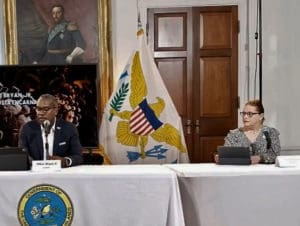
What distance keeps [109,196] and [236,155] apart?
2.79 feet

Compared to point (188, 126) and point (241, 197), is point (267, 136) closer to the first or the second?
point (241, 197)

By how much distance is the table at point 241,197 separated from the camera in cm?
255

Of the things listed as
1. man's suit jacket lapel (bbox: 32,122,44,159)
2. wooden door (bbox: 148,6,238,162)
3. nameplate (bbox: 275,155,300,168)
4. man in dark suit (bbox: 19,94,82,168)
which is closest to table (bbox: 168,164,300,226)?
nameplate (bbox: 275,155,300,168)

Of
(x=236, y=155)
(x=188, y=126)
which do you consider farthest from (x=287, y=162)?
(x=188, y=126)

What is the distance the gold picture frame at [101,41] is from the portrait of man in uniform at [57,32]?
0.05 meters

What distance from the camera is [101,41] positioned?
5180mm

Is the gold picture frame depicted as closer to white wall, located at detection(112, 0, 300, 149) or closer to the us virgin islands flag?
white wall, located at detection(112, 0, 300, 149)

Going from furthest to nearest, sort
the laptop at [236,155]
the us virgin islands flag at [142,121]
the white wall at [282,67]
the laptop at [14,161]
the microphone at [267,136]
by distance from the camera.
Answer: the white wall at [282,67], the us virgin islands flag at [142,121], the microphone at [267,136], the laptop at [236,155], the laptop at [14,161]

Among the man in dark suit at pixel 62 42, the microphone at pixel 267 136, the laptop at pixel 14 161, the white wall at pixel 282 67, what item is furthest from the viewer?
the man in dark suit at pixel 62 42

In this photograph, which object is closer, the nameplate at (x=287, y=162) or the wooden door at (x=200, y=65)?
the nameplate at (x=287, y=162)

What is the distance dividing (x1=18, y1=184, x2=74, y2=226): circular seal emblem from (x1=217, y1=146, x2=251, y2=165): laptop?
1009 mm

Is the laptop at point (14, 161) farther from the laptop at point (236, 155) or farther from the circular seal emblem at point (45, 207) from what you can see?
the laptop at point (236, 155)

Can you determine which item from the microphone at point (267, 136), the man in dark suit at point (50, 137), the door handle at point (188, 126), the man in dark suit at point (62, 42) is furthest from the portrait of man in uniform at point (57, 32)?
the microphone at point (267, 136)

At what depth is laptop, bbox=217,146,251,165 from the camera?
278 centimetres
